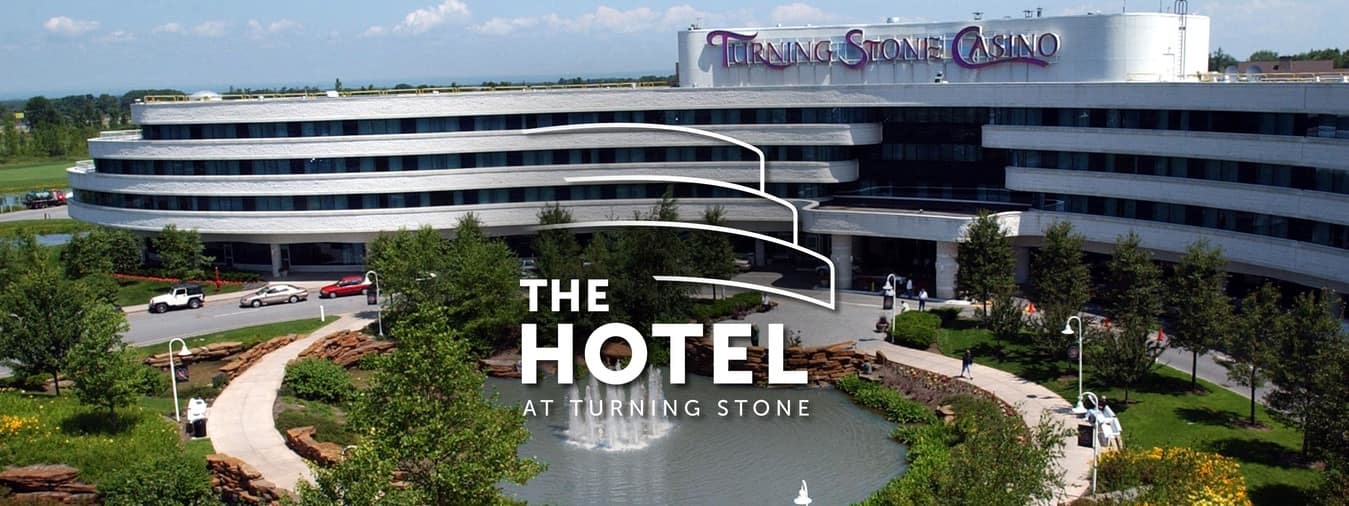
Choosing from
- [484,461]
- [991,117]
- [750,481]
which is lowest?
[750,481]

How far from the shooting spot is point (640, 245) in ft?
195

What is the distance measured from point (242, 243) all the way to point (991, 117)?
167ft

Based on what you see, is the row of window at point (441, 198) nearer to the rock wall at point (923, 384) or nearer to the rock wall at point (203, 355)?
the rock wall at point (203, 355)

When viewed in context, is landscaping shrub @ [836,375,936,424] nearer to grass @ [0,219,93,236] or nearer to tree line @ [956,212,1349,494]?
tree line @ [956,212,1349,494]

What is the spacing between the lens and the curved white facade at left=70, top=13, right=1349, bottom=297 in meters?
65.8

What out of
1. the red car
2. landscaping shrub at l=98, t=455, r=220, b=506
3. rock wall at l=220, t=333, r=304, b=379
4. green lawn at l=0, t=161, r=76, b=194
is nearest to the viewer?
landscaping shrub at l=98, t=455, r=220, b=506

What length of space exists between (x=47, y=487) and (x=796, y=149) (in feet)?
159

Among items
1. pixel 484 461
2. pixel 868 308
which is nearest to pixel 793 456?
pixel 484 461

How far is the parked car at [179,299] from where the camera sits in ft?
239

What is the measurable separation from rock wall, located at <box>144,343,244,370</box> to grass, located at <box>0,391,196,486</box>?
27.9 ft

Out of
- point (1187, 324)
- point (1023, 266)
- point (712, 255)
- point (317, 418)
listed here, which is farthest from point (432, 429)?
point (1023, 266)

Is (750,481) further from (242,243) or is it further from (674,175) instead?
(242,243)

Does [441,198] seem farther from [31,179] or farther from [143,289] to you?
[31,179]

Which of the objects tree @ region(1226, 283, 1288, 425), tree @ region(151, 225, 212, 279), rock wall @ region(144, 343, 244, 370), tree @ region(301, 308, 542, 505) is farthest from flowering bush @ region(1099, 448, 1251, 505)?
tree @ region(151, 225, 212, 279)
